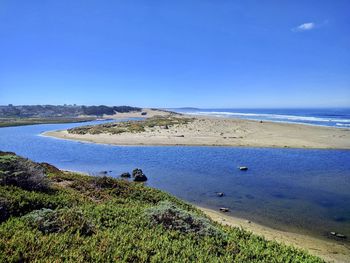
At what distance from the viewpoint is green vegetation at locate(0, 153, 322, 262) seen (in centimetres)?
722

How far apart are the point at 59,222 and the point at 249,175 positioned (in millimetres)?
23272

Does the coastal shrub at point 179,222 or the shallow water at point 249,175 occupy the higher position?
the coastal shrub at point 179,222

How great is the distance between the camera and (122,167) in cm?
3366

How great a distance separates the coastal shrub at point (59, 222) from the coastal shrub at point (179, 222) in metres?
2.37

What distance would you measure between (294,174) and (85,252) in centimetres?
2700

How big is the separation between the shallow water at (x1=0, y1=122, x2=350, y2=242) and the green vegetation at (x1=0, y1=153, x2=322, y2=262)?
8.45 metres

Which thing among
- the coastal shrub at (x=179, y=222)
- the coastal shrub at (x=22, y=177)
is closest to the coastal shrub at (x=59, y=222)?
the coastal shrub at (x=179, y=222)

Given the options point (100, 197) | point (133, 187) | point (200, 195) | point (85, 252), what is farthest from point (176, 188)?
point (85, 252)

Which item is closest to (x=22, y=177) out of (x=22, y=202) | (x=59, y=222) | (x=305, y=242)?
(x=22, y=202)

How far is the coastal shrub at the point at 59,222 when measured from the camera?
8766 millimetres

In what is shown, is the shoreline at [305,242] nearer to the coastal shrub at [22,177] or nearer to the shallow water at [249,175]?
the shallow water at [249,175]

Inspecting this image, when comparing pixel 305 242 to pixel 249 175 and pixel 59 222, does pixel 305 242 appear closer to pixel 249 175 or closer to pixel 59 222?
pixel 59 222

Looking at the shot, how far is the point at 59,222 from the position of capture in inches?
354

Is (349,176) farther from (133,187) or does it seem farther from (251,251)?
(251,251)
